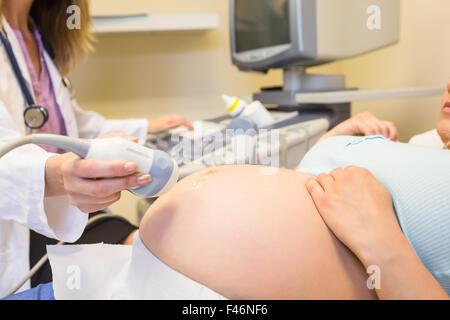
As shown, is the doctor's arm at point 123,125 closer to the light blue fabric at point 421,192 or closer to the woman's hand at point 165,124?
the woman's hand at point 165,124

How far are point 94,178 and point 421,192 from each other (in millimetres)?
451

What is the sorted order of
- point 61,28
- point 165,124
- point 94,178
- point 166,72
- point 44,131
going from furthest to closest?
point 166,72
point 165,124
point 61,28
point 44,131
point 94,178

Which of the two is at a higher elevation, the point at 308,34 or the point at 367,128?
the point at 308,34

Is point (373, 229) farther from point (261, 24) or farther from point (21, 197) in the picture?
point (261, 24)

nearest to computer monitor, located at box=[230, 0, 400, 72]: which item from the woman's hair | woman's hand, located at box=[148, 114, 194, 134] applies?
woman's hand, located at box=[148, 114, 194, 134]

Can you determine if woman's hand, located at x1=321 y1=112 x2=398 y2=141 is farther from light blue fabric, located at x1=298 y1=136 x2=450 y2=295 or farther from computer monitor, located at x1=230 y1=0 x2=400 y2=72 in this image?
computer monitor, located at x1=230 y1=0 x2=400 y2=72

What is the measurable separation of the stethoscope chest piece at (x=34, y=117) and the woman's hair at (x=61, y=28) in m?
0.32

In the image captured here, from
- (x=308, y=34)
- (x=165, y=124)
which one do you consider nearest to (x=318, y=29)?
(x=308, y=34)

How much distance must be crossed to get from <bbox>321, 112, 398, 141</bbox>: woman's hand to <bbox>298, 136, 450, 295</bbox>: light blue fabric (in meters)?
0.17

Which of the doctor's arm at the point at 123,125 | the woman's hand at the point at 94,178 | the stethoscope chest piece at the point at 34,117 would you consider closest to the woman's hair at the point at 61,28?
the doctor's arm at the point at 123,125

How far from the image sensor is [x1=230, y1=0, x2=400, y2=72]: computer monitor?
108 cm

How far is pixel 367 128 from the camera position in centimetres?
76

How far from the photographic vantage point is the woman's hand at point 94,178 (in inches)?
15.7
